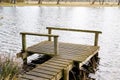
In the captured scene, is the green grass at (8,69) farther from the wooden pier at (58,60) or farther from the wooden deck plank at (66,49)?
the wooden deck plank at (66,49)

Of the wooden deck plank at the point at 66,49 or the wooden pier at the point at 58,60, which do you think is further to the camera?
the wooden deck plank at the point at 66,49

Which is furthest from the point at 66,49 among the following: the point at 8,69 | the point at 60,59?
the point at 8,69

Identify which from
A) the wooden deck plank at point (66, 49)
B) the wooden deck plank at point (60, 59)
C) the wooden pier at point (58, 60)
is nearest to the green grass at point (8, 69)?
the wooden pier at point (58, 60)

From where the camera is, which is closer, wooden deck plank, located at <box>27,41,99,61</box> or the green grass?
the green grass

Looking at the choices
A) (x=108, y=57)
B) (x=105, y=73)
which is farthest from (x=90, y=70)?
(x=108, y=57)

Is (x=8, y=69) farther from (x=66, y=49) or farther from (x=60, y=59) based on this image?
(x=66, y=49)

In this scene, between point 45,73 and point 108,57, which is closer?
point 45,73

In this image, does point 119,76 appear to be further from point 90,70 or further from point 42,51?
point 42,51

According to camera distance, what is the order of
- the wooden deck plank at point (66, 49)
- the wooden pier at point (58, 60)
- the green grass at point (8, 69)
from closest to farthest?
the green grass at point (8, 69) → the wooden pier at point (58, 60) → the wooden deck plank at point (66, 49)

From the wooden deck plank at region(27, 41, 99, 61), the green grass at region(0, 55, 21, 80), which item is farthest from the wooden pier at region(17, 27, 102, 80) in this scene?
the green grass at region(0, 55, 21, 80)

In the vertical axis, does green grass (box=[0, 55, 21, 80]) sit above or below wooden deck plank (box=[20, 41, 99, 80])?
above

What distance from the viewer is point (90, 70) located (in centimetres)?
1445

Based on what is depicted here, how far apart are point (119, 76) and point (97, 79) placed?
4.70 feet

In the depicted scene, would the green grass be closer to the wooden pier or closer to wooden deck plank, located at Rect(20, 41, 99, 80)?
the wooden pier
